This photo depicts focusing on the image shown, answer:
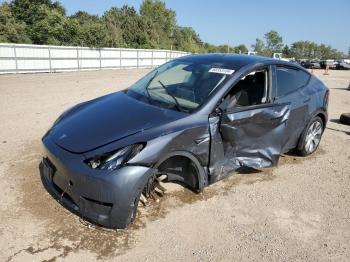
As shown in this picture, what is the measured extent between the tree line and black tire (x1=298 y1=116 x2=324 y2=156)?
2629 centimetres

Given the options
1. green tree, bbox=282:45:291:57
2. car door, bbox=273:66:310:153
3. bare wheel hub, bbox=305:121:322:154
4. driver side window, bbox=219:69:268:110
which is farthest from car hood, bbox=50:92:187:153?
green tree, bbox=282:45:291:57

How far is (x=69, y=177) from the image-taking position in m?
3.09

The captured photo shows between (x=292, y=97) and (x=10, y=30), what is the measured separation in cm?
3046

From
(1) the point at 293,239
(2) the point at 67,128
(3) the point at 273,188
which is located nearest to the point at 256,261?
(1) the point at 293,239

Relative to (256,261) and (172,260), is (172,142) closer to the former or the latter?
(172,260)

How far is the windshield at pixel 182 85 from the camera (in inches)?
155

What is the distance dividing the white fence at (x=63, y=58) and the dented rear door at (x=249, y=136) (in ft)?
57.5

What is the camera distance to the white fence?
60.5 ft

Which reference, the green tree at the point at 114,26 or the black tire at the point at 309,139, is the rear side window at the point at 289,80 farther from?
the green tree at the point at 114,26

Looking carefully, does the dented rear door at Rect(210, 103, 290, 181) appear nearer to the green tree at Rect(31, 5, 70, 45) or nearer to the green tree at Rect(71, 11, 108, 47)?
the green tree at Rect(71, 11, 108, 47)

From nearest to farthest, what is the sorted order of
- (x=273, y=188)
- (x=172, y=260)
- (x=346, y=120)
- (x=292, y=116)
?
1. (x=172, y=260)
2. (x=273, y=188)
3. (x=292, y=116)
4. (x=346, y=120)

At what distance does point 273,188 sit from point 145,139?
219cm

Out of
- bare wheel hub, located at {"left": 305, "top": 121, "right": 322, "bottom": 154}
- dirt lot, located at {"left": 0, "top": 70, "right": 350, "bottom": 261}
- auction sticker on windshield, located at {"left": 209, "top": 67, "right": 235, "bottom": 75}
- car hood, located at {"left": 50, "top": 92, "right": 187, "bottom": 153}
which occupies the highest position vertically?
auction sticker on windshield, located at {"left": 209, "top": 67, "right": 235, "bottom": 75}

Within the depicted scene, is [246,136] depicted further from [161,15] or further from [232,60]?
[161,15]
